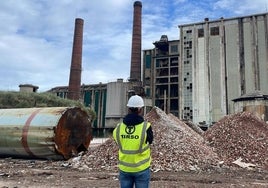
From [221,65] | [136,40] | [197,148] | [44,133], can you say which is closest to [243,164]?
[197,148]

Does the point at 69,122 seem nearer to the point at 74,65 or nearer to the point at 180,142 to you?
the point at 180,142

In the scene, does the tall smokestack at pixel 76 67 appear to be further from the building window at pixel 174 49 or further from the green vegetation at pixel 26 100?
the building window at pixel 174 49

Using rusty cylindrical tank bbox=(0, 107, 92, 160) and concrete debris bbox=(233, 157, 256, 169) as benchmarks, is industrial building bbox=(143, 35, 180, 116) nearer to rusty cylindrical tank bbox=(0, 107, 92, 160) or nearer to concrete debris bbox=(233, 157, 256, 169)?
rusty cylindrical tank bbox=(0, 107, 92, 160)

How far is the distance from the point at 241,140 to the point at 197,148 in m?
1.96

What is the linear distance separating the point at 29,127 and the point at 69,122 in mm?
1313

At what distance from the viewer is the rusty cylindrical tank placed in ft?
32.2

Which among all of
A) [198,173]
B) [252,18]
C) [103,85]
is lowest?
[198,173]

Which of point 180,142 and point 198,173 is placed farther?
point 180,142

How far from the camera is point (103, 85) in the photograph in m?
49.6

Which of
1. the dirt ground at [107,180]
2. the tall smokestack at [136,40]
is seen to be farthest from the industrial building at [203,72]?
the dirt ground at [107,180]

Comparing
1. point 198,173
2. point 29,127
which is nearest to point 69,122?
point 29,127

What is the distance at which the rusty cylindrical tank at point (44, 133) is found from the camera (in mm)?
9820

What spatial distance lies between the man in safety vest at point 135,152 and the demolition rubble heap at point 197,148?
5378 millimetres

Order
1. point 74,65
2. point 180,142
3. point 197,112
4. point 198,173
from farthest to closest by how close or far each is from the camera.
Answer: point 197,112
point 74,65
point 180,142
point 198,173
